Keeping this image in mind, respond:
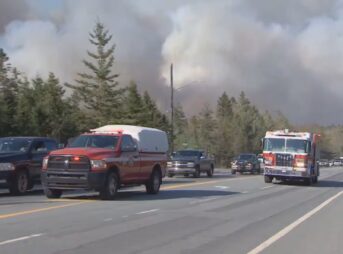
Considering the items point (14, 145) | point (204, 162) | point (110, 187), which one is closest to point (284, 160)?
point (204, 162)

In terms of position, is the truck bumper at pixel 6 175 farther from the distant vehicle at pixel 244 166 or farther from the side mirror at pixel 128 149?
the distant vehicle at pixel 244 166

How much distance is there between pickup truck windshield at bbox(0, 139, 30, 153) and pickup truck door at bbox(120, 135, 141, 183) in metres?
3.71

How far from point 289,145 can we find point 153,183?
12.8 meters

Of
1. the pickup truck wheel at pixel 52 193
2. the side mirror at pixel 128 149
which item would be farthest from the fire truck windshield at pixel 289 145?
the pickup truck wheel at pixel 52 193

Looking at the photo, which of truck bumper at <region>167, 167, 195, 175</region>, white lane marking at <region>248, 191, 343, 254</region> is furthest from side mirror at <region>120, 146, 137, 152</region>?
truck bumper at <region>167, 167, 195, 175</region>

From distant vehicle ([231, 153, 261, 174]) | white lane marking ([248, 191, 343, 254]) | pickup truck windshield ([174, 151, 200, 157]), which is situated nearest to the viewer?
white lane marking ([248, 191, 343, 254])

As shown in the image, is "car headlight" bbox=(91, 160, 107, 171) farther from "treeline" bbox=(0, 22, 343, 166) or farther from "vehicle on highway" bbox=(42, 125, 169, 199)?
"treeline" bbox=(0, 22, 343, 166)

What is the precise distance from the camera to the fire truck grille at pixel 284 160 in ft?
110

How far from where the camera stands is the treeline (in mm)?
59219

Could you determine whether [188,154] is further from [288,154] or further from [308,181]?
[288,154]

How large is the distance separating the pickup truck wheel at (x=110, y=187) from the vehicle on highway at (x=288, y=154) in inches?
606

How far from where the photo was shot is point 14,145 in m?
22.5

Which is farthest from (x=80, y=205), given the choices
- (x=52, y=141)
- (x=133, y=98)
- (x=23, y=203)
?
(x=133, y=98)

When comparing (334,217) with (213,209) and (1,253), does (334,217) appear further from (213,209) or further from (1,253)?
(1,253)
